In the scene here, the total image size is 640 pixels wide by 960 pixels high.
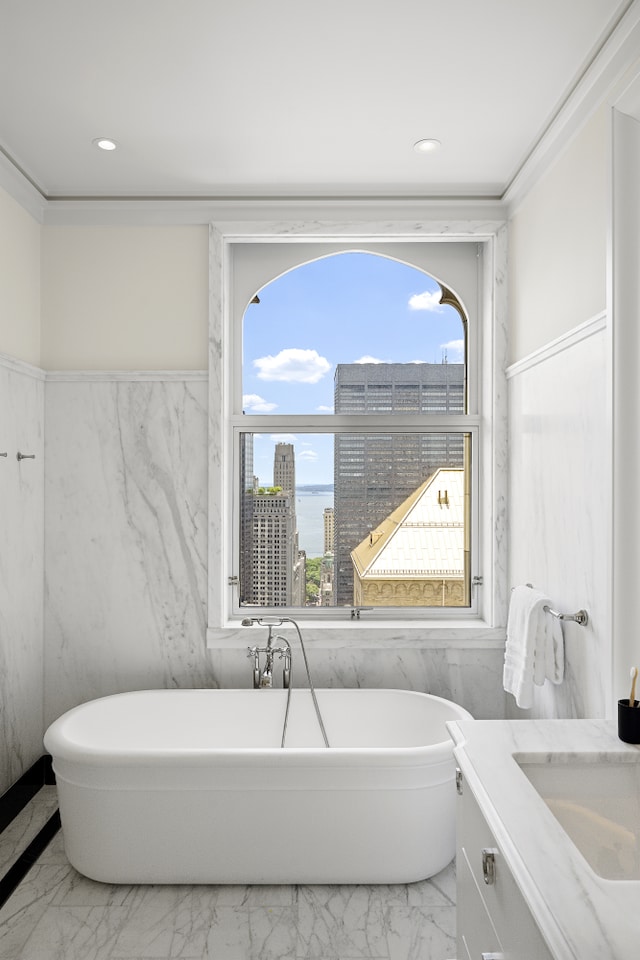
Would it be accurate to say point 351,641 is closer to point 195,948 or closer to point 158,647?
point 158,647

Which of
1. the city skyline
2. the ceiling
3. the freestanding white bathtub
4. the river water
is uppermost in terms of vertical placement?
the ceiling

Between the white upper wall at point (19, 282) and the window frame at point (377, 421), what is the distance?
0.79m

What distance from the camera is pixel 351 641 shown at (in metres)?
2.98

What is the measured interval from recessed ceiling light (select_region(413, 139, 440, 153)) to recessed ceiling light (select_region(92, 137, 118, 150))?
44.8 inches

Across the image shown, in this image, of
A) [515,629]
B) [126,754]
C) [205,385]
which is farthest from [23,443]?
[515,629]

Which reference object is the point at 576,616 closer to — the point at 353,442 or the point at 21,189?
the point at 353,442

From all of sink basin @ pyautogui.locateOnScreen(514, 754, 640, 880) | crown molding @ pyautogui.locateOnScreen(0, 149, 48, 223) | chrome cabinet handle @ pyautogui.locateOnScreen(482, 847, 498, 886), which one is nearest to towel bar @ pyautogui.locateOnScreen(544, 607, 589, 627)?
sink basin @ pyautogui.locateOnScreen(514, 754, 640, 880)

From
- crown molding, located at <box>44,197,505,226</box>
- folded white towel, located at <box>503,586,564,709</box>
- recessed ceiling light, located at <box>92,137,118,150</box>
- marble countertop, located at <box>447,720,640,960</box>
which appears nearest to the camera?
marble countertop, located at <box>447,720,640,960</box>

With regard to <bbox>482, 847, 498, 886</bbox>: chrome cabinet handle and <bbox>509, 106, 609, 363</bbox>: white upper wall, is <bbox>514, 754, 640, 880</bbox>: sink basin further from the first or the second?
<bbox>509, 106, 609, 363</bbox>: white upper wall

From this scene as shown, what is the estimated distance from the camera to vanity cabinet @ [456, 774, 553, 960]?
41.2 inches

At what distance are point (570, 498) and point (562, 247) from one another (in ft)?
2.95

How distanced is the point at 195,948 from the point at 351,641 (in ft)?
4.34

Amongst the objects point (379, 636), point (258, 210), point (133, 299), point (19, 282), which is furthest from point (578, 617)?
point (19, 282)

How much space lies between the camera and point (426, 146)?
2498 mm
